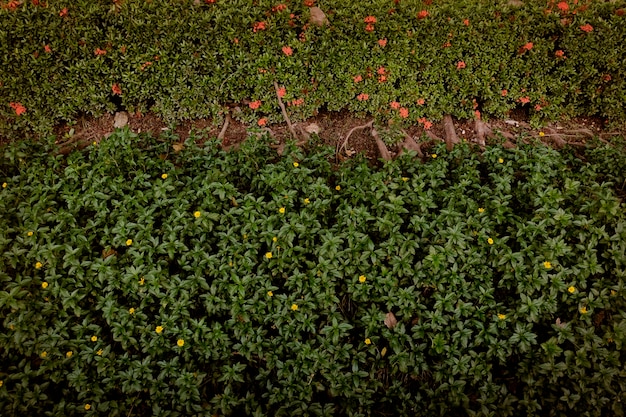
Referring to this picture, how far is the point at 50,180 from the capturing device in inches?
125

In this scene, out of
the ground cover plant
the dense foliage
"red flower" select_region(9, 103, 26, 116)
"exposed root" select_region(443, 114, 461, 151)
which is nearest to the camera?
the ground cover plant

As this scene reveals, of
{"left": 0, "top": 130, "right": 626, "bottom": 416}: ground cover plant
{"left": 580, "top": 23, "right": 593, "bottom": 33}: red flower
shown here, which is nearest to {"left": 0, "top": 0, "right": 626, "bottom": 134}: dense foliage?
{"left": 580, "top": 23, "right": 593, "bottom": 33}: red flower

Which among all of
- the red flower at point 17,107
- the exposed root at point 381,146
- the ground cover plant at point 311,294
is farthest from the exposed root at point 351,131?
the red flower at point 17,107

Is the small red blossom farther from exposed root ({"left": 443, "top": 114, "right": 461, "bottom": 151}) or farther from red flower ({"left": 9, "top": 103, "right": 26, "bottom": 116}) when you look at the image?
red flower ({"left": 9, "top": 103, "right": 26, "bottom": 116})

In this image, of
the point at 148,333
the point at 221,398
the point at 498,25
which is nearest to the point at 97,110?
the point at 148,333

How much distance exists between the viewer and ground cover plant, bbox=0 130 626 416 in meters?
2.57

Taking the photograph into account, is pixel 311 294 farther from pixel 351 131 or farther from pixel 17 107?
pixel 17 107

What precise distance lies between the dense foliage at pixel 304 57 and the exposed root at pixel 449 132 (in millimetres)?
105

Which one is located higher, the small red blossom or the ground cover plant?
the small red blossom

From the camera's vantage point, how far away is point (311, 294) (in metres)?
2.78

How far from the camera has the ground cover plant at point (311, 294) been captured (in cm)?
257

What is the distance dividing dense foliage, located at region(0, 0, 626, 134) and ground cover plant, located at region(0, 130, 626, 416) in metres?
0.93

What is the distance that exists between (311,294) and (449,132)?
7.15 feet

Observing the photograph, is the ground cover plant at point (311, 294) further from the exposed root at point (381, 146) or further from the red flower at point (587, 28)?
the red flower at point (587, 28)
